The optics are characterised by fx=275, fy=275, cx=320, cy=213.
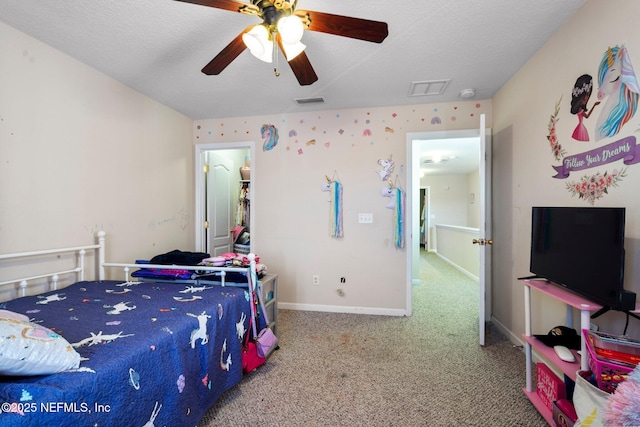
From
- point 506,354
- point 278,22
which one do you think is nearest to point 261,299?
point 278,22

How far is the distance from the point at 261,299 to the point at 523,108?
259 cm

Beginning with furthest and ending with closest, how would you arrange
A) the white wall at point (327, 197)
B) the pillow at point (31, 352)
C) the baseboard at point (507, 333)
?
the white wall at point (327, 197) < the baseboard at point (507, 333) < the pillow at point (31, 352)

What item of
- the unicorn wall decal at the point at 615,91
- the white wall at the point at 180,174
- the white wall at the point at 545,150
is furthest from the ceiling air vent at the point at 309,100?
the unicorn wall decal at the point at 615,91

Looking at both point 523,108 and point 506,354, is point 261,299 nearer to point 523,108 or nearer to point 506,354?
point 506,354

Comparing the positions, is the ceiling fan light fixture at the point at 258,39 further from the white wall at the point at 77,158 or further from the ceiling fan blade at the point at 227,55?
the white wall at the point at 77,158

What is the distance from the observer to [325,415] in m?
1.58

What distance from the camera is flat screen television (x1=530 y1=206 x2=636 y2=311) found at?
1.17m

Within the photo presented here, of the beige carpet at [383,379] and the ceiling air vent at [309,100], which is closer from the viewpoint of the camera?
the beige carpet at [383,379]

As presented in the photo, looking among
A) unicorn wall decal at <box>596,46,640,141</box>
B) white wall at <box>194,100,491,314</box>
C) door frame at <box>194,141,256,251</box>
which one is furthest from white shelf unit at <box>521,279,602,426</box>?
door frame at <box>194,141,256,251</box>

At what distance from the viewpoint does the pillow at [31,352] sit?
841mm

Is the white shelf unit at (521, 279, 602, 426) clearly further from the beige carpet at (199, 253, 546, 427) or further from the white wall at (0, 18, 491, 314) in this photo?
the white wall at (0, 18, 491, 314)

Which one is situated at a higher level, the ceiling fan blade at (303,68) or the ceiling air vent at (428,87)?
the ceiling air vent at (428,87)

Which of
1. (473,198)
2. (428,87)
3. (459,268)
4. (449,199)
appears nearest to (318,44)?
(428,87)

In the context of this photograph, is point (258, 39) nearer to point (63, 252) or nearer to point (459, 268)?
point (63, 252)
